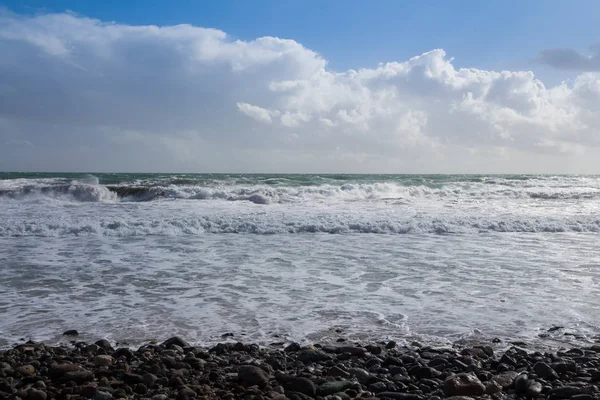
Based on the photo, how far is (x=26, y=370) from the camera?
3.73m

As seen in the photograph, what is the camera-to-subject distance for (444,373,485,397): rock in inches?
140

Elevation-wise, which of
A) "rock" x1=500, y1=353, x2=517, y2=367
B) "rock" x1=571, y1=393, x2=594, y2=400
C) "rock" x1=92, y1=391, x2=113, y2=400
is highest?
"rock" x1=92, y1=391, x2=113, y2=400

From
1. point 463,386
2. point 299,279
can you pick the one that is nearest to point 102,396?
point 463,386

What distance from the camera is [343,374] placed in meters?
3.84

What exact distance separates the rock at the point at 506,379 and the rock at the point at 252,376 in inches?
67.0

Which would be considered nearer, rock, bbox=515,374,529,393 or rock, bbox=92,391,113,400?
rock, bbox=92,391,113,400

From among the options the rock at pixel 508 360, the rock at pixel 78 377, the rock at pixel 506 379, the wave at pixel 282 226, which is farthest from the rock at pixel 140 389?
the wave at pixel 282 226

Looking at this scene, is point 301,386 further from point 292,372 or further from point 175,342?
point 175,342

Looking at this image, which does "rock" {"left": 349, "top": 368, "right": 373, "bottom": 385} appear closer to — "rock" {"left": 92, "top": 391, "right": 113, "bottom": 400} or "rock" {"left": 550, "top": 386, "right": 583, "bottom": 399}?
"rock" {"left": 550, "top": 386, "right": 583, "bottom": 399}

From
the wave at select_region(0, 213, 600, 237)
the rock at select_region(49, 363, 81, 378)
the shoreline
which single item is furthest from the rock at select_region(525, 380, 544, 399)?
the wave at select_region(0, 213, 600, 237)

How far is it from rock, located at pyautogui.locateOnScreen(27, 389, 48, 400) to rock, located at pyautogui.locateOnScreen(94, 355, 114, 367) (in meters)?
0.68

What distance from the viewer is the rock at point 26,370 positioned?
12.1 feet

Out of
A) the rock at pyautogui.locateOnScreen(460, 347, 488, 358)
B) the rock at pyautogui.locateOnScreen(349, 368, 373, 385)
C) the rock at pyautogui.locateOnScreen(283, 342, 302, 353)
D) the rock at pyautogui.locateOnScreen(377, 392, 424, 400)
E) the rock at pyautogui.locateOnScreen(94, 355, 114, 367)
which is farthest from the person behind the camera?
the rock at pyautogui.locateOnScreen(283, 342, 302, 353)

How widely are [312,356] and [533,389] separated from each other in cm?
166
